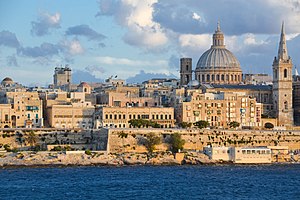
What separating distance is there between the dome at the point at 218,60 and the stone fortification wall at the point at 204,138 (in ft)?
96.6

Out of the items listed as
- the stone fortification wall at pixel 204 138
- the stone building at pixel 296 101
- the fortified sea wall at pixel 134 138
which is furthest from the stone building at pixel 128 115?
the stone building at pixel 296 101

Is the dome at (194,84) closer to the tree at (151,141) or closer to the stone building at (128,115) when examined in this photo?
the stone building at (128,115)

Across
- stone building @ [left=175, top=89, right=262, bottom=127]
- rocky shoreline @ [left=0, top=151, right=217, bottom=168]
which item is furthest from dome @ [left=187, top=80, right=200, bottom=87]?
rocky shoreline @ [left=0, top=151, right=217, bottom=168]

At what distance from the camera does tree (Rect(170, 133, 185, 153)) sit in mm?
72375

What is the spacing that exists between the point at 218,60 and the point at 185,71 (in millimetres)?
5312

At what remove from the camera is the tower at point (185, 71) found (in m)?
→ 111

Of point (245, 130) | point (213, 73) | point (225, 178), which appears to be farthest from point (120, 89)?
point (225, 178)

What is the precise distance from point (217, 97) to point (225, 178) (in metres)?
30.2

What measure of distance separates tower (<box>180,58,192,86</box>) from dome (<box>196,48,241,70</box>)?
2.07 meters

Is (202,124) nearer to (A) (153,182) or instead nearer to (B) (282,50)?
(B) (282,50)

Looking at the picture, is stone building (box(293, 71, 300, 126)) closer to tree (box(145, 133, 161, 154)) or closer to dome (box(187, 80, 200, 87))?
dome (box(187, 80, 200, 87))

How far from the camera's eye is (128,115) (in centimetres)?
8319

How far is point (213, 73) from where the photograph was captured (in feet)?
351

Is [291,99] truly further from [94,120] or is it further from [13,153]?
[13,153]
